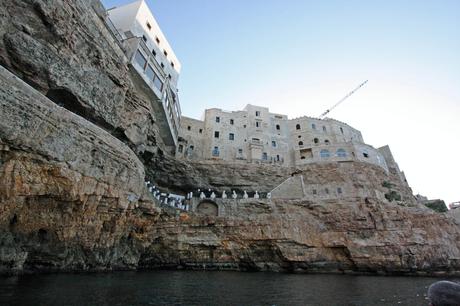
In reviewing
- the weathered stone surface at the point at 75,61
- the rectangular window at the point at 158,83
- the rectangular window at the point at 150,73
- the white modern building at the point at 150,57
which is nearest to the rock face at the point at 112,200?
the weathered stone surface at the point at 75,61

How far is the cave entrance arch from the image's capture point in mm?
27203

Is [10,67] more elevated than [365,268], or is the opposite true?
[10,67]

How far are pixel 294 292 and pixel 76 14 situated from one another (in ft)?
74.6

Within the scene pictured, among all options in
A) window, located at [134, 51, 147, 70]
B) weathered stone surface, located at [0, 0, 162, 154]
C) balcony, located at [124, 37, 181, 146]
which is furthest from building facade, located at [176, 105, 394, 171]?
weathered stone surface, located at [0, 0, 162, 154]

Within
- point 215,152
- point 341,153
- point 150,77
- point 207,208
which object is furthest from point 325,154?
point 150,77

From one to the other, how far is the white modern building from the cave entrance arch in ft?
33.8

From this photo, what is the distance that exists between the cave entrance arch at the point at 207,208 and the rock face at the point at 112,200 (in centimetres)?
174

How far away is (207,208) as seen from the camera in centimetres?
2761

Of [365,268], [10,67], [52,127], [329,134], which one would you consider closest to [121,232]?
[52,127]

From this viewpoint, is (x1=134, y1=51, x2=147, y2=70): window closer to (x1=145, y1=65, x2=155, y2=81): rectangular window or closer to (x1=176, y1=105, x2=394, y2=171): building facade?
(x1=145, y1=65, x2=155, y2=81): rectangular window

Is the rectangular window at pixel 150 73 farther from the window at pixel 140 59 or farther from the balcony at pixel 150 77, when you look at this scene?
the window at pixel 140 59

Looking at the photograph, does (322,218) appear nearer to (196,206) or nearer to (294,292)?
(196,206)

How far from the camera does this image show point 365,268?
23844 millimetres

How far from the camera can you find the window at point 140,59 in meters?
23.2
